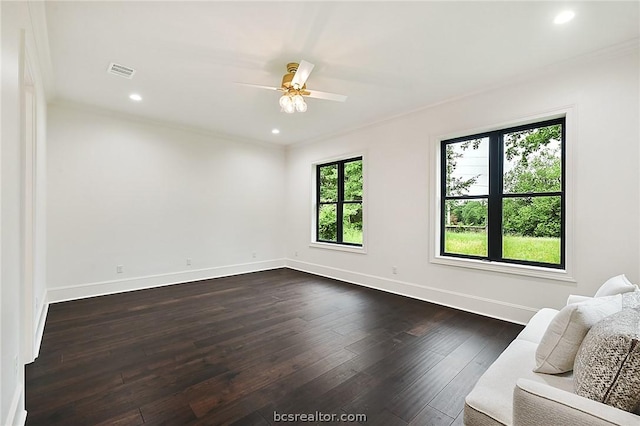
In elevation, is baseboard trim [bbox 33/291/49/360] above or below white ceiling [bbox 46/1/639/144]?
below

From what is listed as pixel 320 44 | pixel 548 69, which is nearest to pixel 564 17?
pixel 548 69

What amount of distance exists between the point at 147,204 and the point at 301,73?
369cm

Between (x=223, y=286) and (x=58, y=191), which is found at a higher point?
(x=58, y=191)

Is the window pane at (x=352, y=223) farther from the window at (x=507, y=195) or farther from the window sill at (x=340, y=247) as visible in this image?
the window at (x=507, y=195)

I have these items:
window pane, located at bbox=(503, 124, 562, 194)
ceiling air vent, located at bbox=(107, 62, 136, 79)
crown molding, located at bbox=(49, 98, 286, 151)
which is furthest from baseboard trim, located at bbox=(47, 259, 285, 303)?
window pane, located at bbox=(503, 124, 562, 194)

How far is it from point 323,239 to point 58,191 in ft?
14.5

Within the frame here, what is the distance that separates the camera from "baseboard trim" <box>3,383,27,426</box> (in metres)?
1.50

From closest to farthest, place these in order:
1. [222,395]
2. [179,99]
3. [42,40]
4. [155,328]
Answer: [222,395] < [42,40] < [155,328] < [179,99]

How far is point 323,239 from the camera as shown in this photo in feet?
20.4

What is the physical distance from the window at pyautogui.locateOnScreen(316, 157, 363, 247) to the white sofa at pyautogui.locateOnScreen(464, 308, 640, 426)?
3973 millimetres

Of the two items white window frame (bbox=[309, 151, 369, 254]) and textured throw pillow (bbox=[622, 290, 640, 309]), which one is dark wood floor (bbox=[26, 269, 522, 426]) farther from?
white window frame (bbox=[309, 151, 369, 254])

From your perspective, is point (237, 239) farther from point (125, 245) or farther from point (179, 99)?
point (179, 99)

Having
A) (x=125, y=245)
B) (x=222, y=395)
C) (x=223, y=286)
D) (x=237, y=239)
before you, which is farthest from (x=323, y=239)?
(x=222, y=395)

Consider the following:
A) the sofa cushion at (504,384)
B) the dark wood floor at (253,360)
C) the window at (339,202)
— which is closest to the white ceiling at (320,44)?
the window at (339,202)
